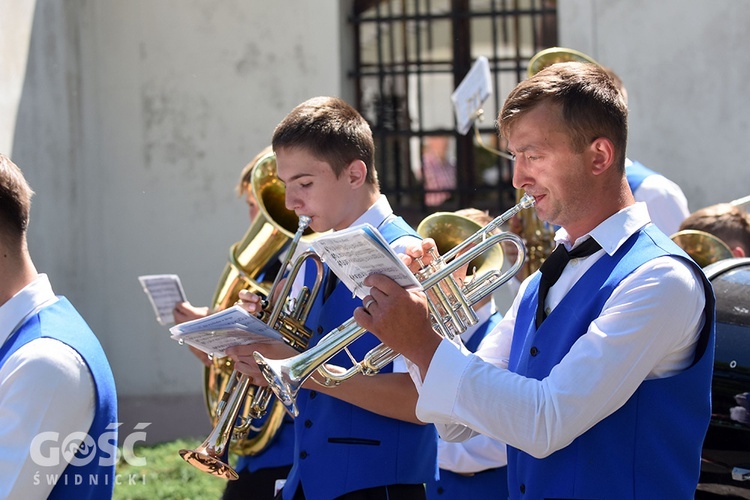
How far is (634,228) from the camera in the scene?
2158 millimetres

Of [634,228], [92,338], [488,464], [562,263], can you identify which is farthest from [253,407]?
[634,228]

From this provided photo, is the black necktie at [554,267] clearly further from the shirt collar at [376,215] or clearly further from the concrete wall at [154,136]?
the concrete wall at [154,136]

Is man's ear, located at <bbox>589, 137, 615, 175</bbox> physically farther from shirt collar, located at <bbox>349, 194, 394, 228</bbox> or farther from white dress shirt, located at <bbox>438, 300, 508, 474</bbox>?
white dress shirt, located at <bbox>438, 300, 508, 474</bbox>

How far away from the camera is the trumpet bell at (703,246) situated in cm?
381

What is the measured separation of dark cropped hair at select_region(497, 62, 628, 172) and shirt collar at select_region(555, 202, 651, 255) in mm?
104

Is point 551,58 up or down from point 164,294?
up

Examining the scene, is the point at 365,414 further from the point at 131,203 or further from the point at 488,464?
the point at 131,203

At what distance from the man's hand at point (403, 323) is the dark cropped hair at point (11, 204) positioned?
3.20 feet

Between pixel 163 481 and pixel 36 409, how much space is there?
400 centimetres

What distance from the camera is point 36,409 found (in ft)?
7.50

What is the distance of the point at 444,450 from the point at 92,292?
4.90 m

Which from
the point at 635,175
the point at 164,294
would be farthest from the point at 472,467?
the point at 635,175

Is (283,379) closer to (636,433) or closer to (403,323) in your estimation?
(403,323)

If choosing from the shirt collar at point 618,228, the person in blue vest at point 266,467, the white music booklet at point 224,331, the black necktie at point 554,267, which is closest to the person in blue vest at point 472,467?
the person in blue vest at point 266,467
